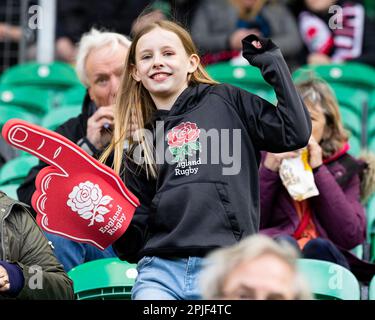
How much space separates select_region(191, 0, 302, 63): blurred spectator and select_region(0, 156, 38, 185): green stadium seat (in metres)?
1.96

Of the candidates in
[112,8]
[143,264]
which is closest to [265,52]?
[143,264]

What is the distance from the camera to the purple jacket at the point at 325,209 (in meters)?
4.32

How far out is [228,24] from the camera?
6879 mm

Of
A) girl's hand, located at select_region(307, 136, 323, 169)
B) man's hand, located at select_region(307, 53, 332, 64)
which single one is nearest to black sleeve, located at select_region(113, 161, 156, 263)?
girl's hand, located at select_region(307, 136, 323, 169)

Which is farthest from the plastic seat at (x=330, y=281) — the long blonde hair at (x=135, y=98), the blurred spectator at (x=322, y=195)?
the long blonde hair at (x=135, y=98)

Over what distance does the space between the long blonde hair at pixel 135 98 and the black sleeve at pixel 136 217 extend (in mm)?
55

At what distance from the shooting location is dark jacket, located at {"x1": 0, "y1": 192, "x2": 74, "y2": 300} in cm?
345

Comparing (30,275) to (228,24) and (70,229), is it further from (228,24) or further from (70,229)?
(228,24)

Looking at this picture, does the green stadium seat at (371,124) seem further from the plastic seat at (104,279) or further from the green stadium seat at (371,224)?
the plastic seat at (104,279)

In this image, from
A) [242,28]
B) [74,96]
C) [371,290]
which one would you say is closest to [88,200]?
[371,290]

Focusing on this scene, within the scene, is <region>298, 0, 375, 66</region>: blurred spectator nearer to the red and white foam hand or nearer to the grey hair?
the grey hair

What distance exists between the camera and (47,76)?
6336 mm

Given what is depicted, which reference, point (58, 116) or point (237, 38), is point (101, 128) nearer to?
point (58, 116)

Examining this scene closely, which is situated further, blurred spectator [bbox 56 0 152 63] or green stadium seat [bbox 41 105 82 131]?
blurred spectator [bbox 56 0 152 63]
